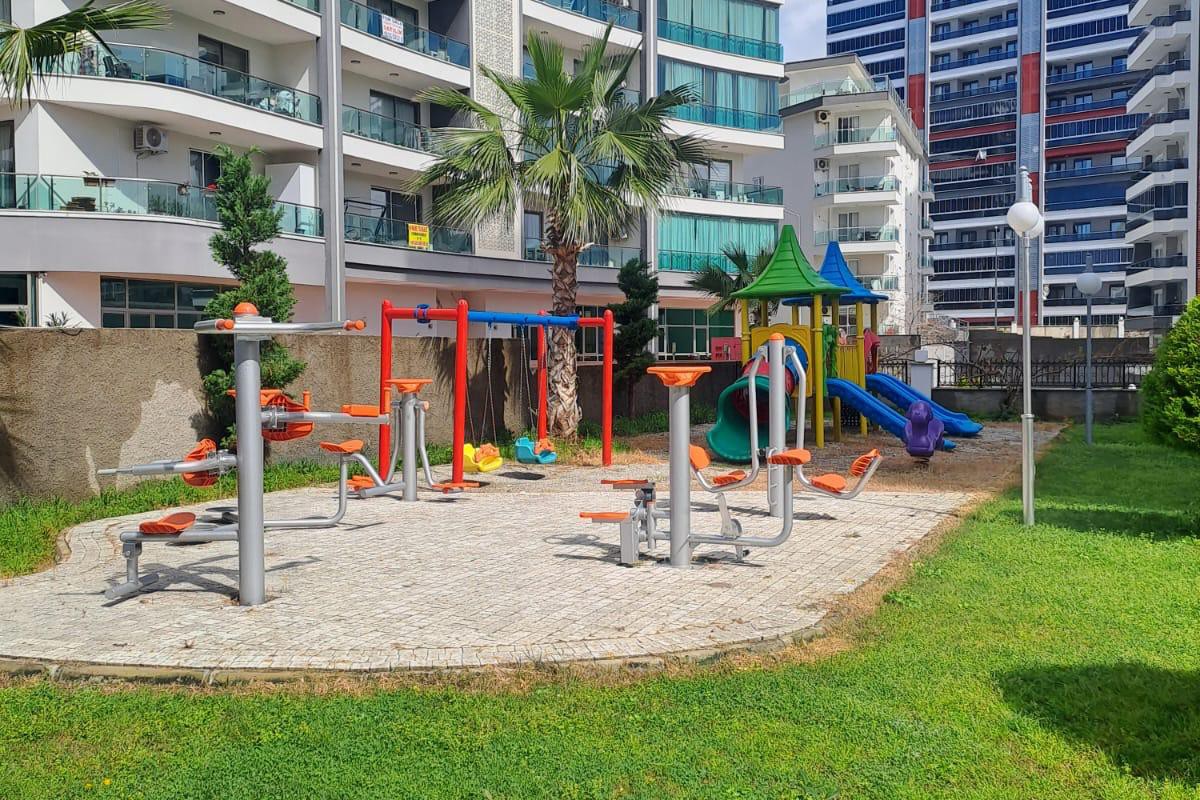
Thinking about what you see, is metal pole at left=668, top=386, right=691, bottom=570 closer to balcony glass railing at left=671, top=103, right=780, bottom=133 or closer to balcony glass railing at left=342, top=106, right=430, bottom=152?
balcony glass railing at left=342, top=106, right=430, bottom=152

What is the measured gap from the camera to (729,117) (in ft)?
128

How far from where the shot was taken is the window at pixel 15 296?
21.3 m

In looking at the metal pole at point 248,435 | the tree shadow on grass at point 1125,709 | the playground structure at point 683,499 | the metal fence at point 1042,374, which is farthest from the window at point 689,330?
the tree shadow on grass at point 1125,709

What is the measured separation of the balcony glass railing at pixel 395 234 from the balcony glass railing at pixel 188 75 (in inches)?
112

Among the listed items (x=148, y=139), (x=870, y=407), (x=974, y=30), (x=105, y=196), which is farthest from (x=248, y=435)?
(x=974, y=30)

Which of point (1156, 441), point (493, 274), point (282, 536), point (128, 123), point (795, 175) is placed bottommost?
point (282, 536)

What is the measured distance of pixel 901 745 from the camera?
→ 448 cm

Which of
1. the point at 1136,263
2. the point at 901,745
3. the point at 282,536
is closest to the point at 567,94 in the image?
the point at 282,536

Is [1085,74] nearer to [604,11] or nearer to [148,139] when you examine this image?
[604,11]

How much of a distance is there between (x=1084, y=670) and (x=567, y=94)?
13032mm

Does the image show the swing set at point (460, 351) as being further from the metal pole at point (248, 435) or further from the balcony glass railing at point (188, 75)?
the balcony glass railing at point (188, 75)

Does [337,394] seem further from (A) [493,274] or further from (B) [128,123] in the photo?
(A) [493,274]

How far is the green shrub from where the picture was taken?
8.80m

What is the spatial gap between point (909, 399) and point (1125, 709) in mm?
15038
